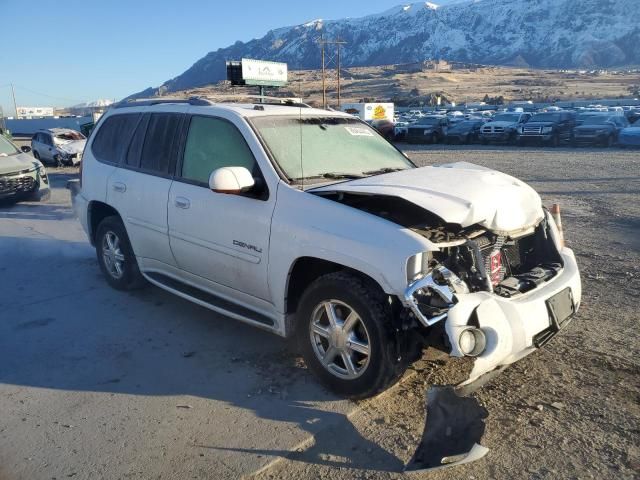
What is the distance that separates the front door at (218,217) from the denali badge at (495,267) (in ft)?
4.91

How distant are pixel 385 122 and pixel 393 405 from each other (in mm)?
29502

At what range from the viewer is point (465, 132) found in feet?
97.8

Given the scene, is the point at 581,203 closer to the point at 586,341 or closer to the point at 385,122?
the point at 586,341

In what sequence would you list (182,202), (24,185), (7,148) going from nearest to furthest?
(182,202) → (24,185) → (7,148)

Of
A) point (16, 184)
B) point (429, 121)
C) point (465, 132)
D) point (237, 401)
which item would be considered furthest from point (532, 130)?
point (237, 401)

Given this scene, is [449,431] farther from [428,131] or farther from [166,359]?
[428,131]

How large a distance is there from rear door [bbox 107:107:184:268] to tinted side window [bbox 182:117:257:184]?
0.20 m

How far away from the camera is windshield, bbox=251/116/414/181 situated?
4.23 metres

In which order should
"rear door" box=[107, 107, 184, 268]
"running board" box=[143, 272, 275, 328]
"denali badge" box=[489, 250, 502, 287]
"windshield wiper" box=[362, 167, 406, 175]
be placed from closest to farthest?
"denali badge" box=[489, 250, 502, 287], "running board" box=[143, 272, 275, 328], "windshield wiper" box=[362, 167, 406, 175], "rear door" box=[107, 107, 184, 268]

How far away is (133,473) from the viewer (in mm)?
2990

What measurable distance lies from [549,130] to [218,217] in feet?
81.5

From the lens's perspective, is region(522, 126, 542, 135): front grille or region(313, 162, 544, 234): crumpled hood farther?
region(522, 126, 542, 135): front grille

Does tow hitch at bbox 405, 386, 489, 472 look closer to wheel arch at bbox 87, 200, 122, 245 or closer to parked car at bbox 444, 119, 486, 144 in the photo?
wheel arch at bbox 87, 200, 122, 245

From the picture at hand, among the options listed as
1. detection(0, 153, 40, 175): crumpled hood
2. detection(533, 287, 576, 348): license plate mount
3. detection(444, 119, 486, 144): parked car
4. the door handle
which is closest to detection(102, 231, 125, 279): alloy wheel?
the door handle
